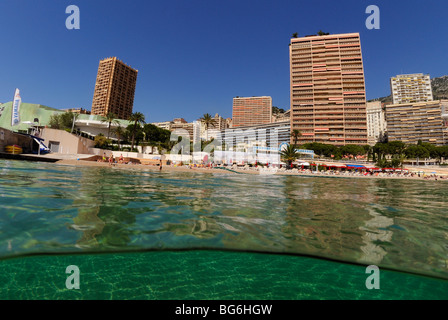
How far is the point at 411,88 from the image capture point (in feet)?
494

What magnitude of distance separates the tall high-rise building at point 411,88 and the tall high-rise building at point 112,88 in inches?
7655

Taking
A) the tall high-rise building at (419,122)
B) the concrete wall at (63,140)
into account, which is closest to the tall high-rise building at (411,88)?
the tall high-rise building at (419,122)

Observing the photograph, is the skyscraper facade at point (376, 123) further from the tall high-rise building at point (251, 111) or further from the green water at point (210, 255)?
the green water at point (210, 255)

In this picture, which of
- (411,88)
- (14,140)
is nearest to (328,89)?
(411,88)

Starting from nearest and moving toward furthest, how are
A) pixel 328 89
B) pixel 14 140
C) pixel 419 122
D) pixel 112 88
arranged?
pixel 14 140 < pixel 328 89 < pixel 419 122 < pixel 112 88

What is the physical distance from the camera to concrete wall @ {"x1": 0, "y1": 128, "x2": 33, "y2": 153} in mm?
28758

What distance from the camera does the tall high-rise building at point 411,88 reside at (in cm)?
14488

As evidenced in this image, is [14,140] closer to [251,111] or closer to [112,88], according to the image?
[112,88]

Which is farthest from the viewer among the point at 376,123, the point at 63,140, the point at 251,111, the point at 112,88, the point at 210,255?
the point at 251,111

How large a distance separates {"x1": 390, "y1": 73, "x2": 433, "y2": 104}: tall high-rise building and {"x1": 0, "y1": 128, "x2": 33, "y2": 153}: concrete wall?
670ft

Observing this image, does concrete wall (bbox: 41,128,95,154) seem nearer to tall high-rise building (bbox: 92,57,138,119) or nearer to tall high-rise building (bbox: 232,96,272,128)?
tall high-rise building (bbox: 92,57,138,119)

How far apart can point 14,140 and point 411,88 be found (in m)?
216
